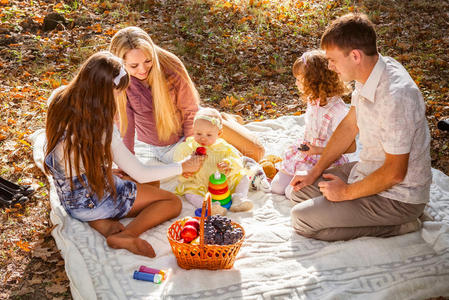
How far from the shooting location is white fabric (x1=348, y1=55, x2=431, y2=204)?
279 centimetres

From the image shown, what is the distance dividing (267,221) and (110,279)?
4.74 feet

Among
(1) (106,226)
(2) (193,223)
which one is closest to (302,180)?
(2) (193,223)

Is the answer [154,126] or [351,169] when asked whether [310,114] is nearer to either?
[351,169]

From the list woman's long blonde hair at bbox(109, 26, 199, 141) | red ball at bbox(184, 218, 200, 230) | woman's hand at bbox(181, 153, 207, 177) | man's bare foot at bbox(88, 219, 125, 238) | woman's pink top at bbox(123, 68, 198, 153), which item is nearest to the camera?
red ball at bbox(184, 218, 200, 230)

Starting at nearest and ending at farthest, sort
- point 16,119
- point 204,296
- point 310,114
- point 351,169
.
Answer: point 204,296
point 351,169
point 310,114
point 16,119

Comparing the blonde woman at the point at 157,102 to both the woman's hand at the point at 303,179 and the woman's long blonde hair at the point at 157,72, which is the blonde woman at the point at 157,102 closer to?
the woman's long blonde hair at the point at 157,72

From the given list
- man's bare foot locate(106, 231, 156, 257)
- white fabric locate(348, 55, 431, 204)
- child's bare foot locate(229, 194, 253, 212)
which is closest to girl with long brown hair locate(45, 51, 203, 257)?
man's bare foot locate(106, 231, 156, 257)

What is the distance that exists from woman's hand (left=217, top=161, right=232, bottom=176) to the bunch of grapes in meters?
0.90

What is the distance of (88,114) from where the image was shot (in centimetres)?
303

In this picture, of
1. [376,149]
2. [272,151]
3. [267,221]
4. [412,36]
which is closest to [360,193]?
[376,149]

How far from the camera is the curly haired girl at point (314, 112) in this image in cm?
382

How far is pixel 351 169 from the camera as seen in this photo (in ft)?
11.9

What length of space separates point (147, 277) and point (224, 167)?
1.35 m

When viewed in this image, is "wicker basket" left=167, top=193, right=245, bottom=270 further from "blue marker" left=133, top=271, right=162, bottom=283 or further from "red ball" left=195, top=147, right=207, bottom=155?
"red ball" left=195, top=147, right=207, bottom=155
